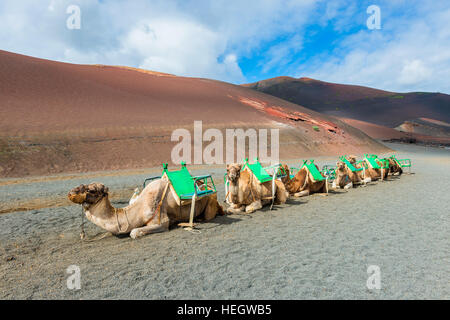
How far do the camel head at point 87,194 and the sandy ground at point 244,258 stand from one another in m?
0.85

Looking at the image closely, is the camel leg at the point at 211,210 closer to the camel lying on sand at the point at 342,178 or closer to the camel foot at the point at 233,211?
the camel foot at the point at 233,211

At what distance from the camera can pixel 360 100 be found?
383 feet

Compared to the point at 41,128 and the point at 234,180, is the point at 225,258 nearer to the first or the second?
the point at 234,180

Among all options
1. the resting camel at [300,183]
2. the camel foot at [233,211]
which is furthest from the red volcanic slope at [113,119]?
the camel foot at [233,211]

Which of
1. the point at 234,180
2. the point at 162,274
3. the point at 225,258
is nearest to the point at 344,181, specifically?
the point at 234,180

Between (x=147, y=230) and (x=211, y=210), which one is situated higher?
(x=211, y=210)

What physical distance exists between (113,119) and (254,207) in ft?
84.2

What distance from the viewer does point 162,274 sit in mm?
3600

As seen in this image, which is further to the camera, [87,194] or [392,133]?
[392,133]

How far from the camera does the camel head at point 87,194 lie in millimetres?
4298

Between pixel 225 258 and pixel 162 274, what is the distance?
102cm

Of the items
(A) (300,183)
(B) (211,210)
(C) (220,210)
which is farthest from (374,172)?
(B) (211,210)

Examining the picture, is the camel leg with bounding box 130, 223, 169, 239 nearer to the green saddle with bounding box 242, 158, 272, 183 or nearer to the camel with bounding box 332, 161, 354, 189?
the green saddle with bounding box 242, 158, 272, 183

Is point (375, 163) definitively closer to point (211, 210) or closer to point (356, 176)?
point (356, 176)
